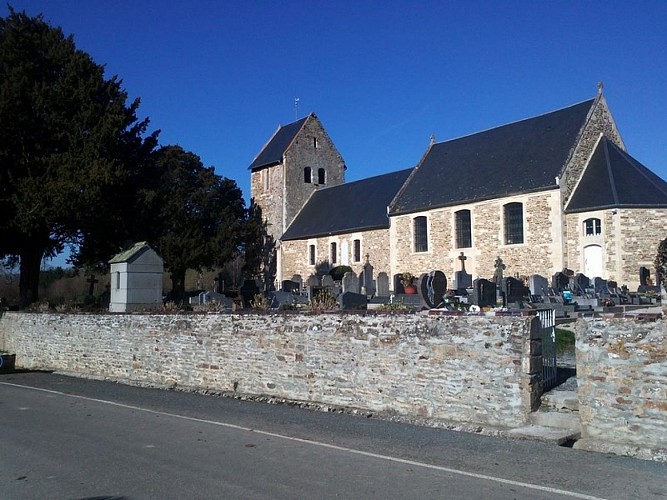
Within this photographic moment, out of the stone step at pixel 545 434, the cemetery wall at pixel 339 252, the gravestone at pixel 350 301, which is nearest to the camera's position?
the stone step at pixel 545 434

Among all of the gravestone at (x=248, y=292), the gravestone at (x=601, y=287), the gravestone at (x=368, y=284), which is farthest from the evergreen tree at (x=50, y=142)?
the gravestone at (x=601, y=287)

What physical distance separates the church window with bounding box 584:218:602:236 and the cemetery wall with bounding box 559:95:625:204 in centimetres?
145

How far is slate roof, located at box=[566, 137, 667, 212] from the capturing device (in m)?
27.9

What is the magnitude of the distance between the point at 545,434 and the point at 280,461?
356 cm

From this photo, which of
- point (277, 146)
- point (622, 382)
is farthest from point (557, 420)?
point (277, 146)

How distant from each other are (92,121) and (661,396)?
25.9 metres

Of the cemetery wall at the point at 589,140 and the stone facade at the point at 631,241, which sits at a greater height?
the cemetery wall at the point at 589,140

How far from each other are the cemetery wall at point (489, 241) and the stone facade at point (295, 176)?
45.4 feet

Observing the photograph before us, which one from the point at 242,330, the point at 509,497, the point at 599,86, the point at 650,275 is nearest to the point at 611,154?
the point at 599,86

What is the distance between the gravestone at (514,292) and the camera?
1891cm

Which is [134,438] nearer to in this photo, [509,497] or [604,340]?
[509,497]

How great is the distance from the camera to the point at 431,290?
1252 cm

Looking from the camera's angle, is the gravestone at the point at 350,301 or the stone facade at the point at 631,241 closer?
the gravestone at the point at 350,301

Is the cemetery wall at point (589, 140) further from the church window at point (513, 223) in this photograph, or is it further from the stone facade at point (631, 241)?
the stone facade at point (631, 241)
